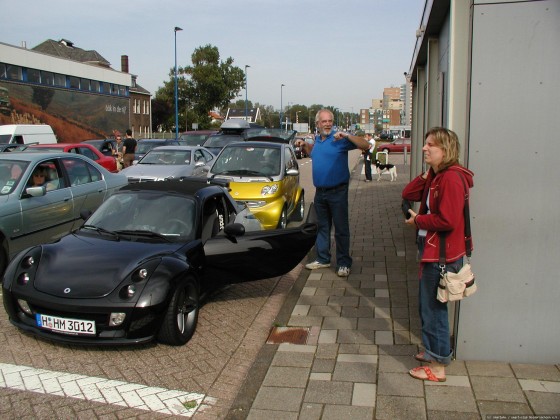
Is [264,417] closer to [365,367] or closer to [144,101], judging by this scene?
[365,367]

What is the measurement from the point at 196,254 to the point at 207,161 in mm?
A: 10043

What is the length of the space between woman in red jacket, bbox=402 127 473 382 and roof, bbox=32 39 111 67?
2566 inches

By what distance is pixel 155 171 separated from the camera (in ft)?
41.5

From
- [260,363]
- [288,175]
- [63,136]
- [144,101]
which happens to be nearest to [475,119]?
[260,363]

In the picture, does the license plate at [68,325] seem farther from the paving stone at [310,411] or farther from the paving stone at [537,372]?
the paving stone at [537,372]

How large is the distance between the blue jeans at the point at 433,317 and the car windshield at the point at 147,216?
2.36 metres

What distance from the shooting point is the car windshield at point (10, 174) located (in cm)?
707

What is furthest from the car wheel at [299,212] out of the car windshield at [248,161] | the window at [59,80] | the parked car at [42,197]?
the window at [59,80]

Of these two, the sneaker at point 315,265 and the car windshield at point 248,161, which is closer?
the sneaker at point 315,265

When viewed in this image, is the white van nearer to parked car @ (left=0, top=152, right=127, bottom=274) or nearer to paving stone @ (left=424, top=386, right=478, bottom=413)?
parked car @ (left=0, top=152, right=127, bottom=274)

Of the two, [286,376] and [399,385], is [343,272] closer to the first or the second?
[286,376]

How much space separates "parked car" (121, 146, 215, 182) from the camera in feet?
40.8

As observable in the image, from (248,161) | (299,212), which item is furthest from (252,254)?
(299,212)

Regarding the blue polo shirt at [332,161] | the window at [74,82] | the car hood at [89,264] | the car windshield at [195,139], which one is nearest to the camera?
the car hood at [89,264]
